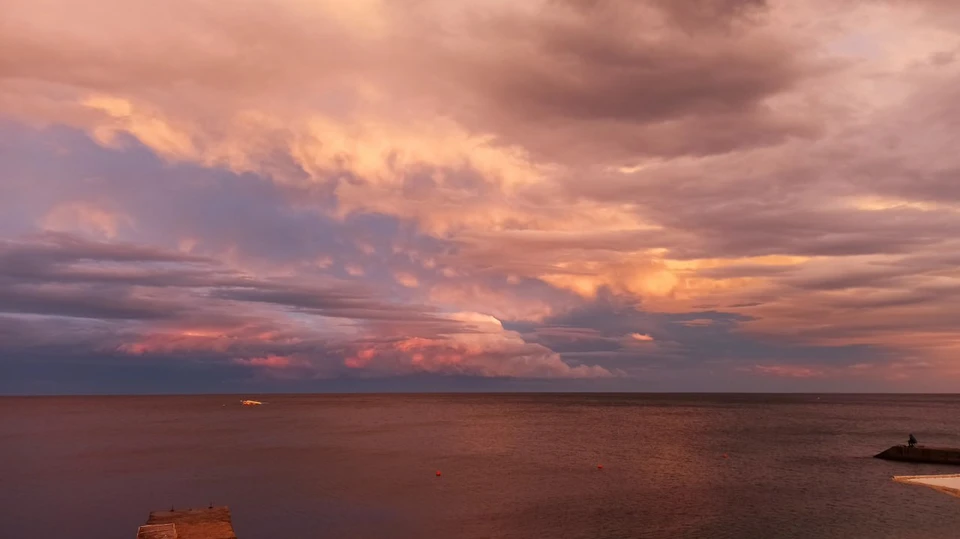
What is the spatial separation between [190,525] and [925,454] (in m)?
106

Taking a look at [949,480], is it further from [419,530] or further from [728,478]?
[419,530]

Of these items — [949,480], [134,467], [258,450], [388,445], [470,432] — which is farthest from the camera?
[470,432]

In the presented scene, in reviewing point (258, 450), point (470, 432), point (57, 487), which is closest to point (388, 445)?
point (258, 450)

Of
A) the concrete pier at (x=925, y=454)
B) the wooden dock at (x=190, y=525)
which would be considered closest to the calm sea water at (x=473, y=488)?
the wooden dock at (x=190, y=525)

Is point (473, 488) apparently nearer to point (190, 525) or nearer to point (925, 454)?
point (190, 525)

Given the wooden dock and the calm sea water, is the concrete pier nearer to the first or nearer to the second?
the calm sea water

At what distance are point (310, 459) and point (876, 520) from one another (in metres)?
81.1

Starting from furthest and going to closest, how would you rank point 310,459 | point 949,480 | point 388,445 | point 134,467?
point 388,445 → point 310,459 → point 134,467 → point 949,480

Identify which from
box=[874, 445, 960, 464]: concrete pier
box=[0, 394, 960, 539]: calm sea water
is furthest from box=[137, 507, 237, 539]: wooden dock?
box=[874, 445, 960, 464]: concrete pier

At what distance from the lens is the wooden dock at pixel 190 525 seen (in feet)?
168

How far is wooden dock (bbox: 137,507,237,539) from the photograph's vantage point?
168 ft

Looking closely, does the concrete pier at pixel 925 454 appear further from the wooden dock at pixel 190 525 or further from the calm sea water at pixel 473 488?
the wooden dock at pixel 190 525

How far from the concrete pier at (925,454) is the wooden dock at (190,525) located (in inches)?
3980

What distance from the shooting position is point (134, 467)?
103062 mm
